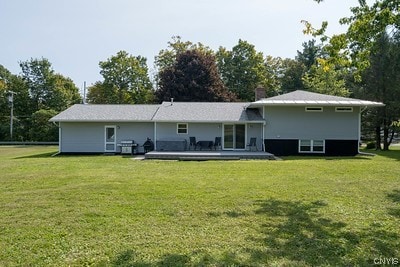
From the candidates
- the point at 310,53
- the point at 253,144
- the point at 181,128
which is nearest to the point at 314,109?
the point at 253,144

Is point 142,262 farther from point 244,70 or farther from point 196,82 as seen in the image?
point 244,70

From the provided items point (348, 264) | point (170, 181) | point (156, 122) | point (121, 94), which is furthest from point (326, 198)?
point (121, 94)

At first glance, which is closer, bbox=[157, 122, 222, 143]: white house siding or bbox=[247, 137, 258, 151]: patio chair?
bbox=[247, 137, 258, 151]: patio chair

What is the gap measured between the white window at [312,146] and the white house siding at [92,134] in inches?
353

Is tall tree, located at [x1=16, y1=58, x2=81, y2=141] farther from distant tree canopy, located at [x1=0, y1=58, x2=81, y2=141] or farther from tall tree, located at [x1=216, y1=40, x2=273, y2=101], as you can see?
tall tree, located at [x1=216, y1=40, x2=273, y2=101]

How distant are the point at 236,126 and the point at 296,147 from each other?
12.1ft

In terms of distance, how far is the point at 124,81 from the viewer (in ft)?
134

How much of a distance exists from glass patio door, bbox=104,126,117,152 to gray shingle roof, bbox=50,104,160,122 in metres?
0.75

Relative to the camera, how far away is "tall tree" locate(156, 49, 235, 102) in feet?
108

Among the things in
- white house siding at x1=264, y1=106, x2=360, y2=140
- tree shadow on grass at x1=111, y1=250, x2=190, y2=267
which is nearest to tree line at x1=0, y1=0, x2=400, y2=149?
white house siding at x1=264, y1=106, x2=360, y2=140

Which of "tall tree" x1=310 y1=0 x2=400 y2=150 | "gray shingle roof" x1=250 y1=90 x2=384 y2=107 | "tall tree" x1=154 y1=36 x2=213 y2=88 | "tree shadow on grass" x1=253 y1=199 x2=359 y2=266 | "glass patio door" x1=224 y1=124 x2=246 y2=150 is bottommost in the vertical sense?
"tree shadow on grass" x1=253 y1=199 x2=359 y2=266

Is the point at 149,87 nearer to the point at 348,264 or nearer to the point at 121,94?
Answer: the point at 121,94

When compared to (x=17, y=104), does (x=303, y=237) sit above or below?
below

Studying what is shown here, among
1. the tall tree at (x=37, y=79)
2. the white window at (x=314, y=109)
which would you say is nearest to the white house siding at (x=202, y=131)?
the white window at (x=314, y=109)
